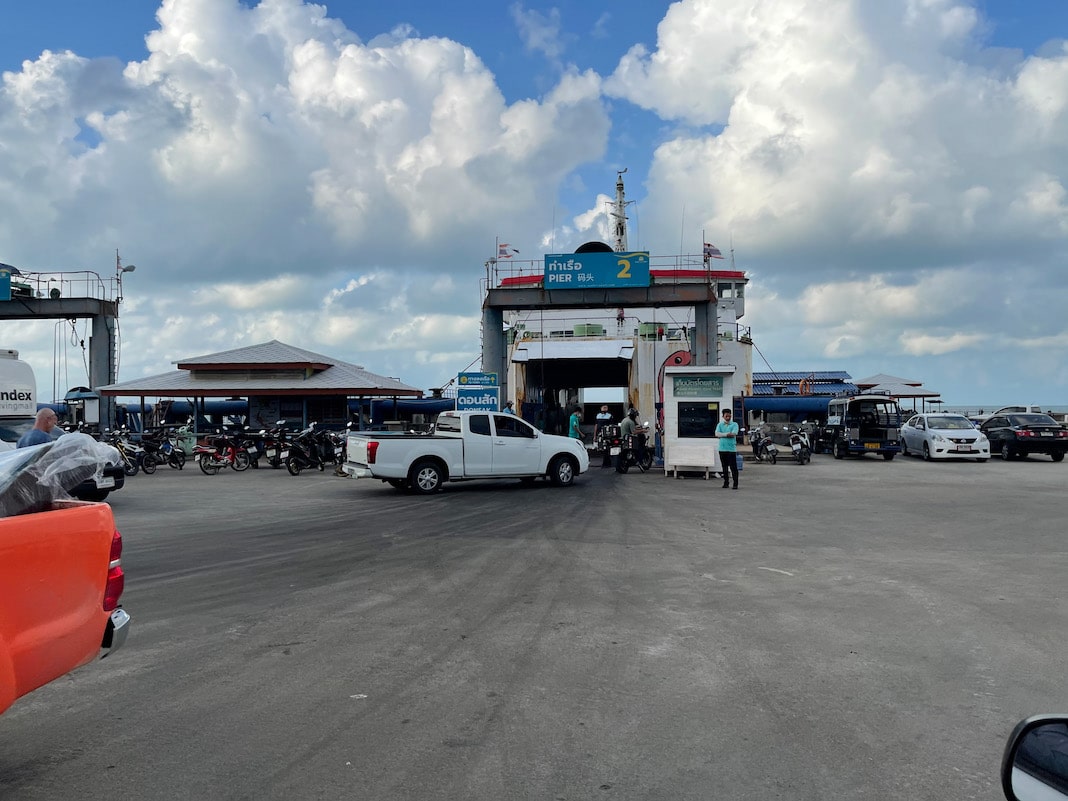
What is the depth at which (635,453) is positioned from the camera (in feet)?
77.6

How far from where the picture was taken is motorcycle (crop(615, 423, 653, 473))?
76.5 feet

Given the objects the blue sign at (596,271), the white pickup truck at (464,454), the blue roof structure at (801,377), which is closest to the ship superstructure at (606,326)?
the blue sign at (596,271)

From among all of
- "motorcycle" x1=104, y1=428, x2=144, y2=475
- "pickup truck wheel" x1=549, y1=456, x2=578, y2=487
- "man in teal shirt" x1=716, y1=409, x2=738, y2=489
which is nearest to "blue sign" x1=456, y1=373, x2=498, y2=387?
"pickup truck wheel" x1=549, y1=456, x2=578, y2=487

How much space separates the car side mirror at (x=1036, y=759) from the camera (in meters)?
1.98

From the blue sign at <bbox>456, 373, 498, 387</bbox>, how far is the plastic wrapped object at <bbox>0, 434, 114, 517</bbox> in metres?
19.8

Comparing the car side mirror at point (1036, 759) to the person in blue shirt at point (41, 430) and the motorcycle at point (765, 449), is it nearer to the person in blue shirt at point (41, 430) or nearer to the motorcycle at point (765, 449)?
the person in blue shirt at point (41, 430)

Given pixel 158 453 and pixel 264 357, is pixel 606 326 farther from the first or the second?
pixel 158 453

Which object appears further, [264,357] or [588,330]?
[588,330]

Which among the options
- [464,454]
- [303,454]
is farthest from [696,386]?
[303,454]

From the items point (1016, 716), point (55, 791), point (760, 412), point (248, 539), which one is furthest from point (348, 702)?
point (760, 412)

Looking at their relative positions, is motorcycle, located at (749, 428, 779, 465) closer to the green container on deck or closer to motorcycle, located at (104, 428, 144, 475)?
the green container on deck

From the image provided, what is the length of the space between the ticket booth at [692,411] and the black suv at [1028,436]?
40.6ft

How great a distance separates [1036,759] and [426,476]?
15459 millimetres

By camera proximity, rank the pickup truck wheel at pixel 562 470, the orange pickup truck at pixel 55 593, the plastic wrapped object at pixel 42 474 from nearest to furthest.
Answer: the orange pickup truck at pixel 55 593 → the plastic wrapped object at pixel 42 474 → the pickup truck wheel at pixel 562 470
